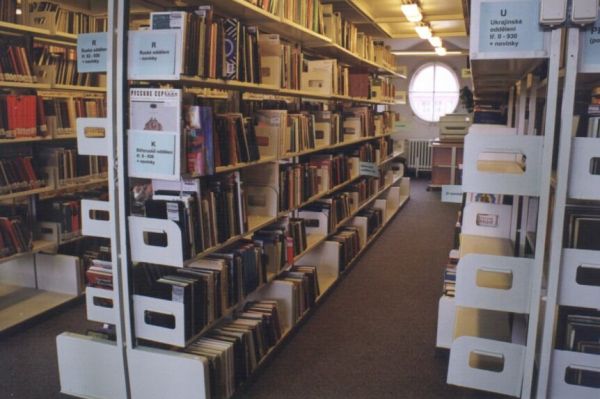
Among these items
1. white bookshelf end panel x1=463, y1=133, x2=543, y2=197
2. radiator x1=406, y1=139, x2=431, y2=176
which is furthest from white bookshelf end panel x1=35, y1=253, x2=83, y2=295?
radiator x1=406, y1=139, x2=431, y2=176

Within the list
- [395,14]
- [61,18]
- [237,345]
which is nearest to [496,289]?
Result: [237,345]

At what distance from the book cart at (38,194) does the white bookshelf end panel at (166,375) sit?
1.35 metres

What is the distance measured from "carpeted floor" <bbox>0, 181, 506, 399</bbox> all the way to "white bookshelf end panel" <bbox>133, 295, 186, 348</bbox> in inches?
21.7

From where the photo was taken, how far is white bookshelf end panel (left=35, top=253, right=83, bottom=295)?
12.4 ft

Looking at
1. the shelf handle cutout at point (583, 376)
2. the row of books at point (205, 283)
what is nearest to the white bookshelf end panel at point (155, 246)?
the row of books at point (205, 283)

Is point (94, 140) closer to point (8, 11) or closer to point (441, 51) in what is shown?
point (8, 11)

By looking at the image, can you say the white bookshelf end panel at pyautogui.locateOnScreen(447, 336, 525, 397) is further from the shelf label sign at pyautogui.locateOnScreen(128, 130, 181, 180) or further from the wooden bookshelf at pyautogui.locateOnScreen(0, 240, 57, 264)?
the wooden bookshelf at pyautogui.locateOnScreen(0, 240, 57, 264)

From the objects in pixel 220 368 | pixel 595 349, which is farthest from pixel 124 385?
pixel 595 349

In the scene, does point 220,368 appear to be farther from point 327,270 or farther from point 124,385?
point 327,270

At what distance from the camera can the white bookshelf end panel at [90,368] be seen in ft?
7.95

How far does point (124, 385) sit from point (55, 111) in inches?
87.2

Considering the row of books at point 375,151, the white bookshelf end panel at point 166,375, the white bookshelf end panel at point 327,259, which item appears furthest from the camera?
the row of books at point 375,151

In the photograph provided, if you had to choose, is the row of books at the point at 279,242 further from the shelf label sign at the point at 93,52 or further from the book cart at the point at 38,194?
the book cart at the point at 38,194

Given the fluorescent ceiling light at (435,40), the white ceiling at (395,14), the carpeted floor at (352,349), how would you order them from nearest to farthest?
the carpeted floor at (352,349), the white ceiling at (395,14), the fluorescent ceiling light at (435,40)
